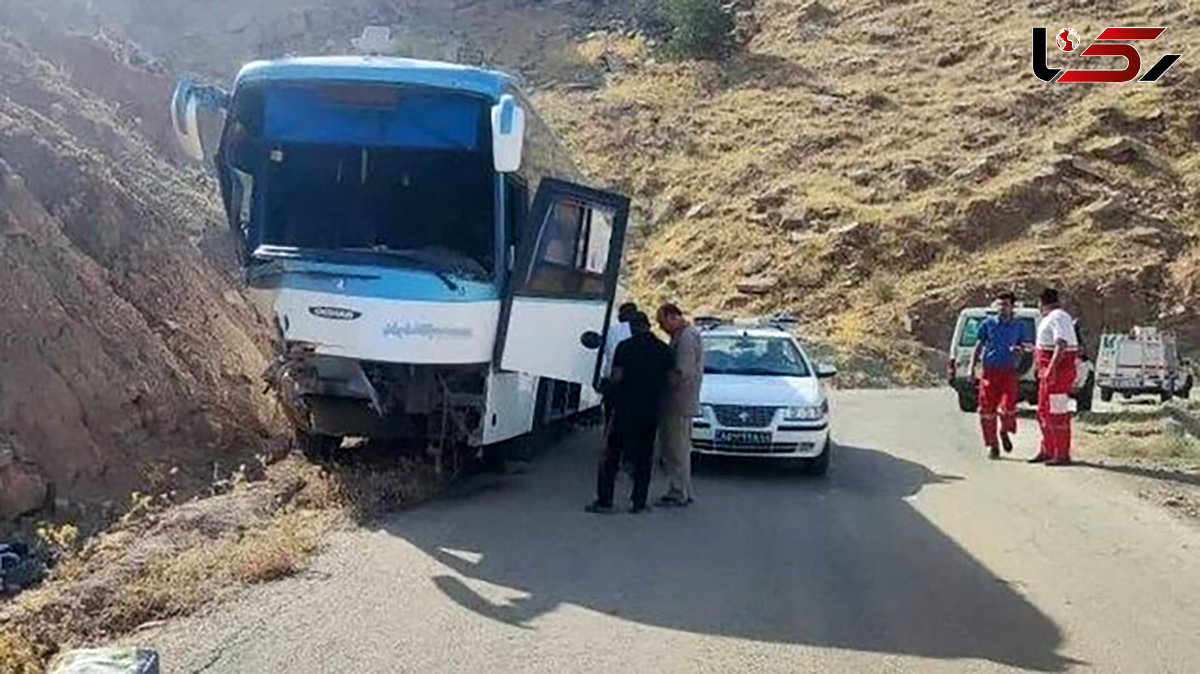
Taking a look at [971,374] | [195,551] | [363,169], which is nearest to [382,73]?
[363,169]

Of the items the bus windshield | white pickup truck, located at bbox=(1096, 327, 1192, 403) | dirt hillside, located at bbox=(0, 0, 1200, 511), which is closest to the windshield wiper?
the bus windshield

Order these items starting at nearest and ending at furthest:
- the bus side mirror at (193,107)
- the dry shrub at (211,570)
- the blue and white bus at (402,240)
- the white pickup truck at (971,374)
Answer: the dry shrub at (211,570)
the blue and white bus at (402,240)
the bus side mirror at (193,107)
the white pickup truck at (971,374)

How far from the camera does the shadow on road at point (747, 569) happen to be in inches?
338

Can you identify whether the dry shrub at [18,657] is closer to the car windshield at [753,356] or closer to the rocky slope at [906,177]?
the car windshield at [753,356]

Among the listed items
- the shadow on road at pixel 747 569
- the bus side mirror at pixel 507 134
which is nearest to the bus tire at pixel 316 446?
the shadow on road at pixel 747 569

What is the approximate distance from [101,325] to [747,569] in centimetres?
692

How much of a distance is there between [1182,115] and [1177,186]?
12.5 ft

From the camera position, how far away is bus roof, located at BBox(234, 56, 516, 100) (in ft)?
41.2

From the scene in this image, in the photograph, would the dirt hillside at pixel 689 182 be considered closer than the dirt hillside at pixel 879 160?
Yes

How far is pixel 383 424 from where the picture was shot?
12766mm

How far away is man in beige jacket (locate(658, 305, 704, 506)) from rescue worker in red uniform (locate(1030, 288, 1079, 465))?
5393 millimetres

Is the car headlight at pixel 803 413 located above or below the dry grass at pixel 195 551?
above

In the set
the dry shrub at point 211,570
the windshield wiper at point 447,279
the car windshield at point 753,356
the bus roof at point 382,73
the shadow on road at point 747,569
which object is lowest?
the dry shrub at point 211,570

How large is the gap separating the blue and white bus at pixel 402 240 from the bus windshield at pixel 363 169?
0.01 meters
